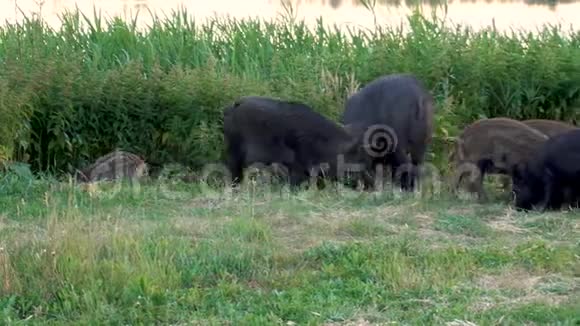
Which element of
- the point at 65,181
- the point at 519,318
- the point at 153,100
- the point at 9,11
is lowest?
the point at 519,318

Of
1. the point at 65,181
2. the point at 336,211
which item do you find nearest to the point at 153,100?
the point at 65,181

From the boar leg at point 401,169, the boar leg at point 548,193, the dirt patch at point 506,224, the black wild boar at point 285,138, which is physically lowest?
the dirt patch at point 506,224

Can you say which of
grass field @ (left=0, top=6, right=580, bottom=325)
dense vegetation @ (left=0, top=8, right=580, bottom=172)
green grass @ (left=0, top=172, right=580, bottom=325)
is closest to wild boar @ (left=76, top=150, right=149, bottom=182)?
grass field @ (left=0, top=6, right=580, bottom=325)

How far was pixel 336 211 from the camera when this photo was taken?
757 centimetres

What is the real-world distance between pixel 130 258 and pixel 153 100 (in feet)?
13.2

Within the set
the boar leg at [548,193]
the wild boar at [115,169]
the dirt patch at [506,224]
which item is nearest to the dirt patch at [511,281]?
the dirt patch at [506,224]

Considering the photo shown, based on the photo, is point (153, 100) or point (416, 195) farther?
point (153, 100)

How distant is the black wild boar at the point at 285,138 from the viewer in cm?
875

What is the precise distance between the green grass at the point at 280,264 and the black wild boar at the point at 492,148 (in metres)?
0.84

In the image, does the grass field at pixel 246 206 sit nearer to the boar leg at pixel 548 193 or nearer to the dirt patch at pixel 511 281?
the dirt patch at pixel 511 281

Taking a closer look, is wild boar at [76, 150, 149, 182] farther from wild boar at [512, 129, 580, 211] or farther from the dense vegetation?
wild boar at [512, 129, 580, 211]

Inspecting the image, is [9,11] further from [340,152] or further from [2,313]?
[2,313]

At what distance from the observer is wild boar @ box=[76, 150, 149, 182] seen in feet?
28.9

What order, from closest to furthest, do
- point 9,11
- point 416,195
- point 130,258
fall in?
1. point 130,258
2. point 416,195
3. point 9,11
